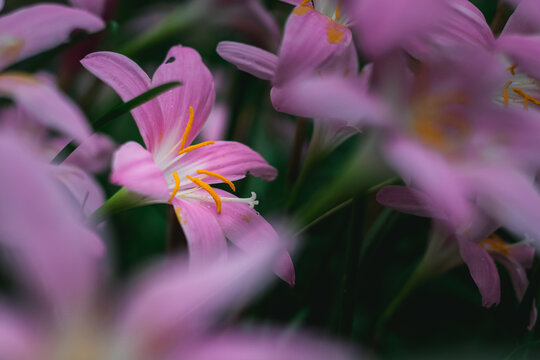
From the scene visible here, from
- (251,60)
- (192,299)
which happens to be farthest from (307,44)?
(192,299)

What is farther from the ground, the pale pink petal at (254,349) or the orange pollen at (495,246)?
the pale pink petal at (254,349)

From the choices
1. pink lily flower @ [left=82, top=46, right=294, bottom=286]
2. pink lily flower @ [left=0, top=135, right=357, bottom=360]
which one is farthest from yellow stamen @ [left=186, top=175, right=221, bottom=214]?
pink lily flower @ [left=0, top=135, right=357, bottom=360]

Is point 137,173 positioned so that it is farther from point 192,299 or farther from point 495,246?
point 495,246

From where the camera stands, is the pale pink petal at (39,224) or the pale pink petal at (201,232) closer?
the pale pink petal at (39,224)

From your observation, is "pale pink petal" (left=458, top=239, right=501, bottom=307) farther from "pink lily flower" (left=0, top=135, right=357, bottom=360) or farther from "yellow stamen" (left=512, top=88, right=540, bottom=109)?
"pink lily flower" (left=0, top=135, right=357, bottom=360)

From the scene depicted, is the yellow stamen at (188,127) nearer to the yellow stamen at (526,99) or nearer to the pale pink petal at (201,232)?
the pale pink petal at (201,232)

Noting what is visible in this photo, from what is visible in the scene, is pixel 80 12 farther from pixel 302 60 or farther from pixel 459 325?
pixel 459 325

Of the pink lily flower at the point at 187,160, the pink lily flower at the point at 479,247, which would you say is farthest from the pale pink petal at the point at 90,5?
the pink lily flower at the point at 479,247

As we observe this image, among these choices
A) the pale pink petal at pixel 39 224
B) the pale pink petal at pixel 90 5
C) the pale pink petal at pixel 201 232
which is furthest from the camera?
the pale pink petal at pixel 90 5

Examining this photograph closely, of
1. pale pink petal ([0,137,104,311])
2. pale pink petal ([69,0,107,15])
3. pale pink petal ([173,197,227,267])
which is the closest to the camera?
pale pink petal ([0,137,104,311])
